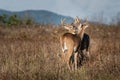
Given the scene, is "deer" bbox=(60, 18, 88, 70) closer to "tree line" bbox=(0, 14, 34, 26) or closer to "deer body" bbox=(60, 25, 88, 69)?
"deer body" bbox=(60, 25, 88, 69)

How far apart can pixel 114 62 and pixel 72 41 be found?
172 centimetres

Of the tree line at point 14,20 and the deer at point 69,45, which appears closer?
the deer at point 69,45

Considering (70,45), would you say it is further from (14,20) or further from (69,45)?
(14,20)

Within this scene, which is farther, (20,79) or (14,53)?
(14,53)

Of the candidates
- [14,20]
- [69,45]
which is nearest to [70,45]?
[69,45]

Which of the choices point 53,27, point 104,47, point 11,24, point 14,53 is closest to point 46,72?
point 14,53

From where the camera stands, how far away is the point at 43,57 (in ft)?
36.0

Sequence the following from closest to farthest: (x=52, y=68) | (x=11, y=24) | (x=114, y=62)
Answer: (x=52, y=68) → (x=114, y=62) → (x=11, y=24)

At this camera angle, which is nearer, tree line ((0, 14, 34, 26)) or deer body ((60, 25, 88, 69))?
deer body ((60, 25, 88, 69))

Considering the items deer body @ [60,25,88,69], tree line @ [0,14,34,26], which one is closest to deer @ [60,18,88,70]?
deer body @ [60,25,88,69]

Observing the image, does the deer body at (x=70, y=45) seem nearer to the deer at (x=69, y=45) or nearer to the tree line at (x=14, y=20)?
the deer at (x=69, y=45)

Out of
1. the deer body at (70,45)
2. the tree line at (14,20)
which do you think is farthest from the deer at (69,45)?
the tree line at (14,20)

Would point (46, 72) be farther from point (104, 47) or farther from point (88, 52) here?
point (104, 47)

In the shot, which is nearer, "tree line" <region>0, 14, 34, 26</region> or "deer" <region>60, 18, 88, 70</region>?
"deer" <region>60, 18, 88, 70</region>
